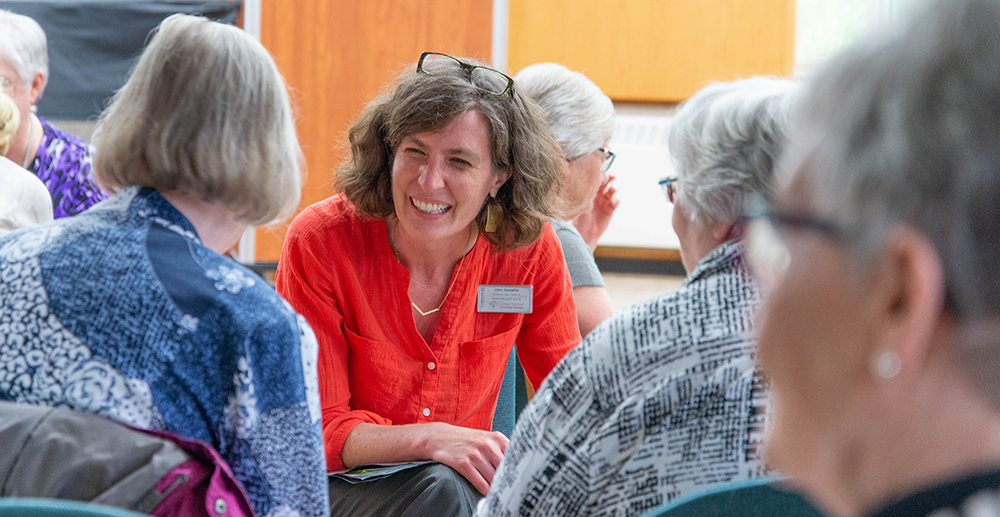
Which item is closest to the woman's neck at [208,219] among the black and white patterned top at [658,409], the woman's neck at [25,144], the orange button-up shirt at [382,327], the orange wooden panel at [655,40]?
the black and white patterned top at [658,409]

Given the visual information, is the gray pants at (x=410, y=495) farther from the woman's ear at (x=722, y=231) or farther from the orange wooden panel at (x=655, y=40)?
the orange wooden panel at (x=655, y=40)

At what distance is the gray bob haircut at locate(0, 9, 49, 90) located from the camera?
307 cm

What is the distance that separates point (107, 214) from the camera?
46.8 inches

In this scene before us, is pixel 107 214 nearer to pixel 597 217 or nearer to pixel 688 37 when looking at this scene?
pixel 597 217

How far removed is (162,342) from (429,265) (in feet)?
3.46

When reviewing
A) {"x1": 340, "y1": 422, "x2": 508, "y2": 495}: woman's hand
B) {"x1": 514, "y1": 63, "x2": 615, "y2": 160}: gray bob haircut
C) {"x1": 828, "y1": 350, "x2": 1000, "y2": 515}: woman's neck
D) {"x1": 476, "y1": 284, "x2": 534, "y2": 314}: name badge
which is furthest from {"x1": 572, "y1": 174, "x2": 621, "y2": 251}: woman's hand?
{"x1": 828, "y1": 350, "x2": 1000, "y2": 515}: woman's neck

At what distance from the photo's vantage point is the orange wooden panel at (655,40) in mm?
5914

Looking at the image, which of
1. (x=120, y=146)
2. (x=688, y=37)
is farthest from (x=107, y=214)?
(x=688, y=37)

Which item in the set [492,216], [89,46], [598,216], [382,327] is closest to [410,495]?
[382,327]

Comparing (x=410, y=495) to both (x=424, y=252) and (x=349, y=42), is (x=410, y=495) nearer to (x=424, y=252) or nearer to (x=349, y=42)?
(x=424, y=252)

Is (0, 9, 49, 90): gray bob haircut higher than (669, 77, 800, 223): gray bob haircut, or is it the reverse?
(669, 77, 800, 223): gray bob haircut

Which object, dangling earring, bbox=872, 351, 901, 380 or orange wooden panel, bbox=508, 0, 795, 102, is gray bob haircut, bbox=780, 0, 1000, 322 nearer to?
dangling earring, bbox=872, 351, 901, 380

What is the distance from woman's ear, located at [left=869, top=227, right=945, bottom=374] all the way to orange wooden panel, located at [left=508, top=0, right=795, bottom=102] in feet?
18.1

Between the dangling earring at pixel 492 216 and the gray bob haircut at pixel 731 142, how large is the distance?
0.83 meters
